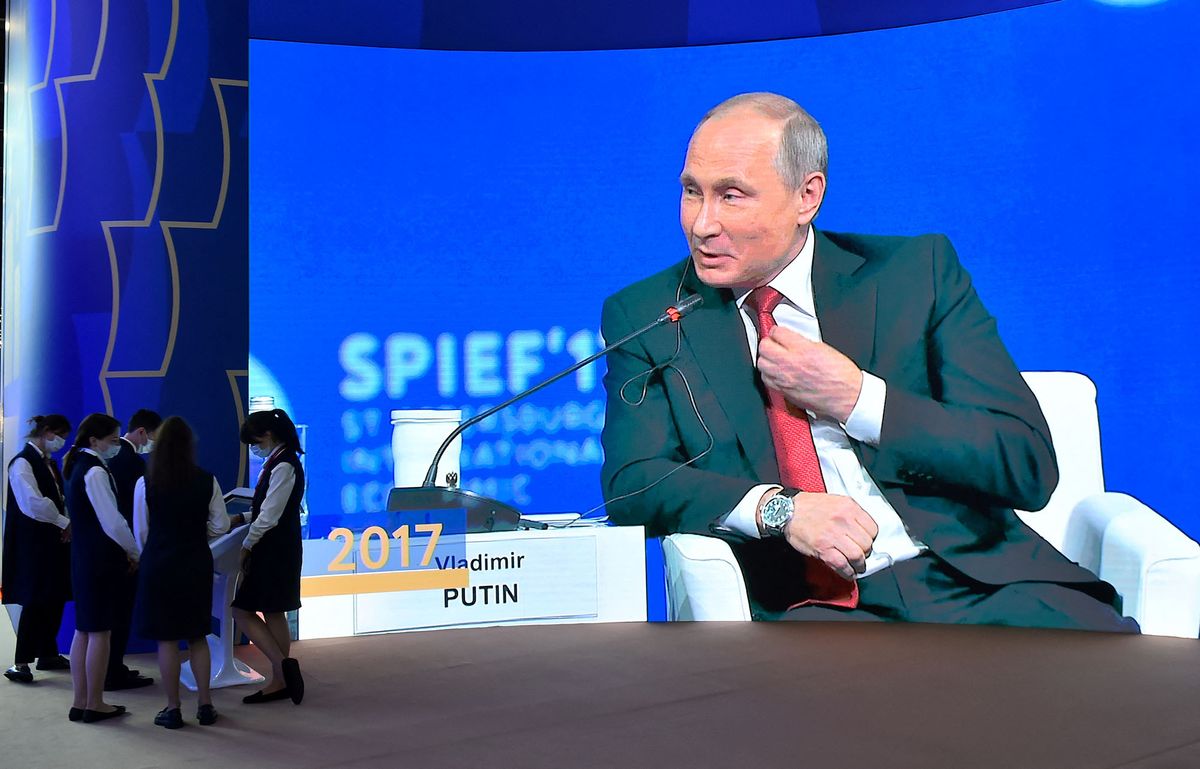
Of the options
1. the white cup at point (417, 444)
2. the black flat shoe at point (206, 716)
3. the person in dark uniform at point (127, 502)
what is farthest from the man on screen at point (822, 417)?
the black flat shoe at point (206, 716)

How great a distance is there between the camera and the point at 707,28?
6.28 m

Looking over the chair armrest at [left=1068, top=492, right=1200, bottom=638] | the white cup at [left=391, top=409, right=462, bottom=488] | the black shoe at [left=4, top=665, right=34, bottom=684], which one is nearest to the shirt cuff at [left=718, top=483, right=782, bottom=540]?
the white cup at [left=391, top=409, right=462, bottom=488]

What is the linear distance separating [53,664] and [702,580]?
10.6 ft

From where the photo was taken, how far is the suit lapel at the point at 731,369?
5887mm

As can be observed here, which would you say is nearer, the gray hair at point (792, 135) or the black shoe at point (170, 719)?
the black shoe at point (170, 719)

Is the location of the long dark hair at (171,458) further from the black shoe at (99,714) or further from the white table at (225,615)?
the black shoe at (99,714)

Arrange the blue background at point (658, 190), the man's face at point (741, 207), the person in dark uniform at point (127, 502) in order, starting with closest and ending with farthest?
the person in dark uniform at point (127, 502) < the blue background at point (658, 190) < the man's face at point (741, 207)

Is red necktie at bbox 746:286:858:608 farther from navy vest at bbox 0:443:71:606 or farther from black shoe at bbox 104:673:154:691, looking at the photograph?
navy vest at bbox 0:443:71:606

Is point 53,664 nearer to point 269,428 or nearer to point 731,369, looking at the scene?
point 269,428

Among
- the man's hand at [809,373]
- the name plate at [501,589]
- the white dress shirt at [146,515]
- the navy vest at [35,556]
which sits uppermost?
the man's hand at [809,373]

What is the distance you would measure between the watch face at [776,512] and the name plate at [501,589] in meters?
1.00

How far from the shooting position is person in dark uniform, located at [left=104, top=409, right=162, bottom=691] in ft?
13.7

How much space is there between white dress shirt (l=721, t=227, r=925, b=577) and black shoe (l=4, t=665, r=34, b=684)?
136 inches

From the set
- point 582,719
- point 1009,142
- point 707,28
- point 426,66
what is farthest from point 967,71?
point 582,719
